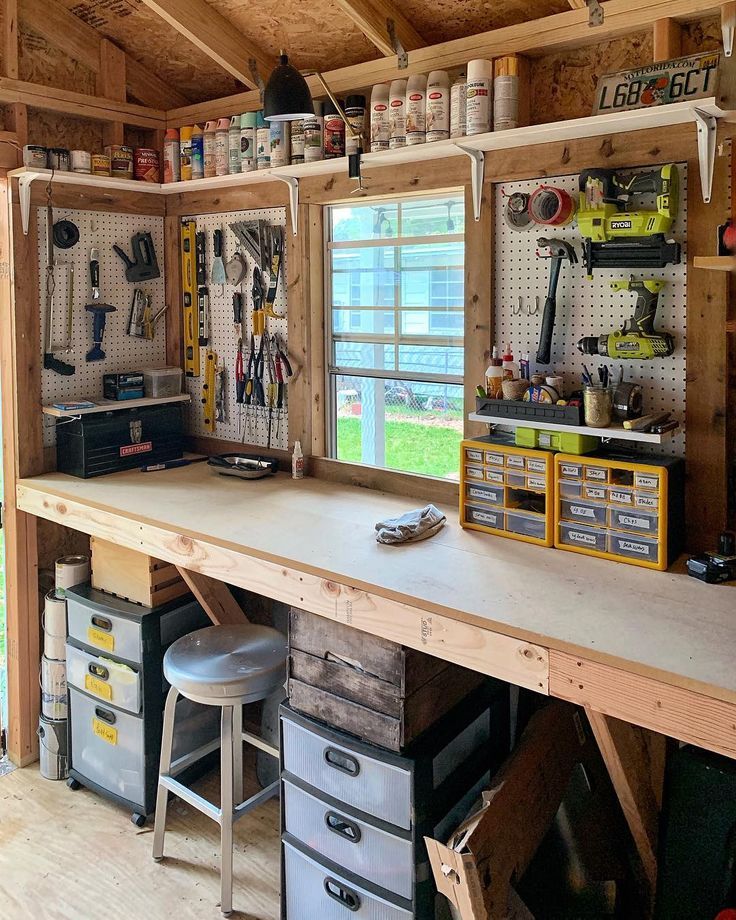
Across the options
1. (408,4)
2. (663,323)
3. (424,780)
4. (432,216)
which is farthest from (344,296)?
(424,780)

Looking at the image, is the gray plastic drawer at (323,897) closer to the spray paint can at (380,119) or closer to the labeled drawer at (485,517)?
the labeled drawer at (485,517)

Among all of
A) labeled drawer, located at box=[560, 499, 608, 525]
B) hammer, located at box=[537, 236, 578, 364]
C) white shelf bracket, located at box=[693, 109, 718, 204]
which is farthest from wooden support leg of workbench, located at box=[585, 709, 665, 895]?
white shelf bracket, located at box=[693, 109, 718, 204]

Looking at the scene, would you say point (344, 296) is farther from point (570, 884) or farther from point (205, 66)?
point (570, 884)

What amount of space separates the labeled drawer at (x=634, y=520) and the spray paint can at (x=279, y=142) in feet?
5.15

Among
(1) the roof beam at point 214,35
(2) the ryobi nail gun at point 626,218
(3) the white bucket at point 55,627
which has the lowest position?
(3) the white bucket at point 55,627

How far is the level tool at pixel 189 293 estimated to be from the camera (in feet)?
10.7

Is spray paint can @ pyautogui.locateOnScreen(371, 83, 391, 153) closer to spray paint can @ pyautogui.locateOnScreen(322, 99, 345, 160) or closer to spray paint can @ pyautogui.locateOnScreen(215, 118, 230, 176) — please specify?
spray paint can @ pyautogui.locateOnScreen(322, 99, 345, 160)

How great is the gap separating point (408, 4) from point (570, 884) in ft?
8.22

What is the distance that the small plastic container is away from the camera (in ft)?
10.5

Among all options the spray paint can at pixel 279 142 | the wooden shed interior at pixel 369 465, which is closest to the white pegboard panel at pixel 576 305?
the wooden shed interior at pixel 369 465

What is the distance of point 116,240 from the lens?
125 inches

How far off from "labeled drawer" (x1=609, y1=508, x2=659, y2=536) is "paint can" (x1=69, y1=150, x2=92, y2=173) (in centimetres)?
217

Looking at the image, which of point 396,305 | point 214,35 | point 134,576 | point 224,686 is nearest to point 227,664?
point 224,686

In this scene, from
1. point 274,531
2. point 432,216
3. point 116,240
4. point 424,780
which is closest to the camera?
point 424,780
